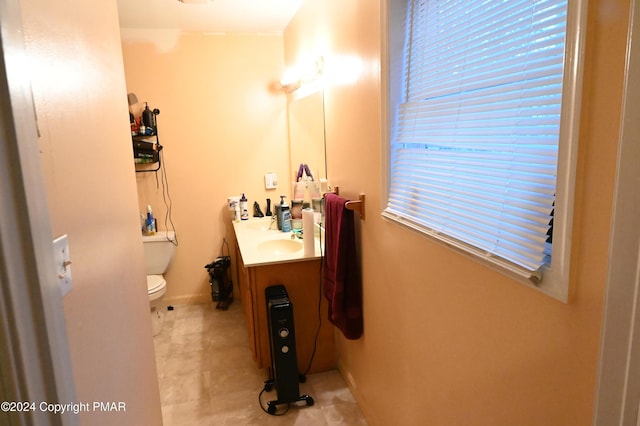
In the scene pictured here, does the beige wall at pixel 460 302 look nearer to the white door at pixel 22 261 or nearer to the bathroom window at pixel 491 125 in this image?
the bathroom window at pixel 491 125

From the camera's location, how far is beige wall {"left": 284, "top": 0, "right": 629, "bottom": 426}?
2.31 ft

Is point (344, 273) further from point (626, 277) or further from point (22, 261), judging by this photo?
point (22, 261)

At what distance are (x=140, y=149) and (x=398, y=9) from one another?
2541 millimetres

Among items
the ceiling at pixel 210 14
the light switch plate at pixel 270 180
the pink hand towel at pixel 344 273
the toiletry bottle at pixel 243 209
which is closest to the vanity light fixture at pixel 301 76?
the ceiling at pixel 210 14

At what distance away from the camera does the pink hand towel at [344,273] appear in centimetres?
198

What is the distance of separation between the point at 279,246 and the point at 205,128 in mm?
1356

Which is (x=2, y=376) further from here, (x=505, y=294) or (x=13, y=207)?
(x=505, y=294)

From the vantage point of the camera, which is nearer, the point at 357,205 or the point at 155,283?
the point at 357,205

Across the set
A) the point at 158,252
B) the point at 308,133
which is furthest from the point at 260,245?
the point at 158,252

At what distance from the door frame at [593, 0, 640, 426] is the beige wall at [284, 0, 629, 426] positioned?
10 cm

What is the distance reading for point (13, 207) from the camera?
53cm

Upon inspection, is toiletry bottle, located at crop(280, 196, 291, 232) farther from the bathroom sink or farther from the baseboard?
the baseboard

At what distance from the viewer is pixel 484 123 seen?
1038 mm

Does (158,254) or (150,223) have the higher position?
(150,223)
